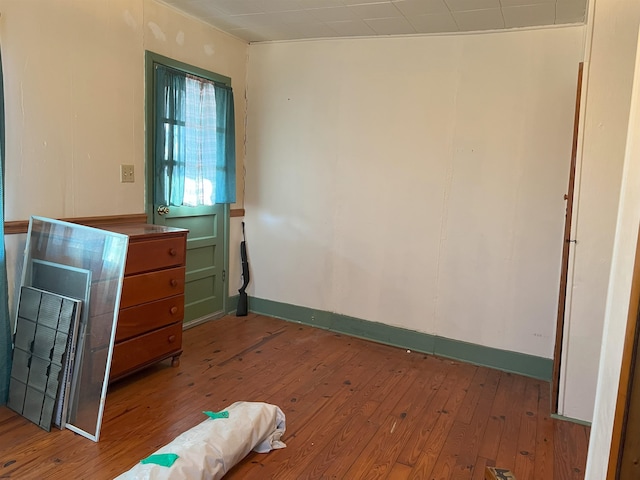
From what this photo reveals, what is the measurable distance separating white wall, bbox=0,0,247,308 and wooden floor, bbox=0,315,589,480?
101cm

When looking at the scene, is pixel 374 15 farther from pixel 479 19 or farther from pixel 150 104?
pixel 150 104

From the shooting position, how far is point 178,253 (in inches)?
117

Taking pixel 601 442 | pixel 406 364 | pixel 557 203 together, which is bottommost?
pixel 406 364

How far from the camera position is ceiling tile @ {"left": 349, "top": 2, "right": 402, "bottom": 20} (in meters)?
2.98

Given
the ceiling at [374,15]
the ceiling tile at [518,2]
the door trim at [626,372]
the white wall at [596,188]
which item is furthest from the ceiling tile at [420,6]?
the door trim at [626,372]

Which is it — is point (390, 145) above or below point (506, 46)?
below

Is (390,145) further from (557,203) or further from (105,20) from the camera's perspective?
(105,20)

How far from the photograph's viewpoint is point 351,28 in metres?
3.45

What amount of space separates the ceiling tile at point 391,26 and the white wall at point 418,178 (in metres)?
0.08

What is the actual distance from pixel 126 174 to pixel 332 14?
1742 mm

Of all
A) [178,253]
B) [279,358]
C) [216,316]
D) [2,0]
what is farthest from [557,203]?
[2,0]

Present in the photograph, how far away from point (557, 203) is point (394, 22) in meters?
1.63

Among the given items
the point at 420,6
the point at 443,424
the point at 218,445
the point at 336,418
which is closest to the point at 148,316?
the point at 218,445

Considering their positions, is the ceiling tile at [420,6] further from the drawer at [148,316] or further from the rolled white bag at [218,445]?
the rolled white bag at [218,445]
